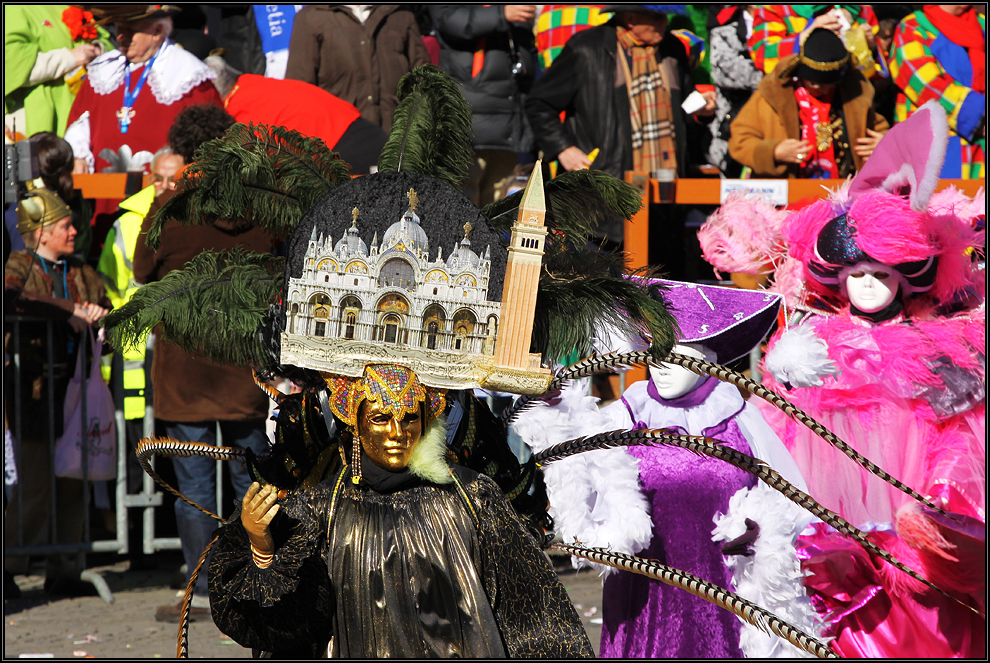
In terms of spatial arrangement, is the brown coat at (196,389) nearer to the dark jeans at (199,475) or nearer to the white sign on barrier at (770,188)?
the dark jeans at (199,475)

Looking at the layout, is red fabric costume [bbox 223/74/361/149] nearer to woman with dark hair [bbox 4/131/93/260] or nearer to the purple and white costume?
woman with dark hair [bbox 4/131/93/260]

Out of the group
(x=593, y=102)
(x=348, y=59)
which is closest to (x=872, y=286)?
(x=593, y=102)

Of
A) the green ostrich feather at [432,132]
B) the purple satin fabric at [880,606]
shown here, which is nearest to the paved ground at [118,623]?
the purple satin fabric at [880,606]

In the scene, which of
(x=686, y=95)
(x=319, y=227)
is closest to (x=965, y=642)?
(x=319, y=227)

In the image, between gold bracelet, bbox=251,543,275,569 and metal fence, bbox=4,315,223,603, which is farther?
metal fence, bbox=4,315,223,603

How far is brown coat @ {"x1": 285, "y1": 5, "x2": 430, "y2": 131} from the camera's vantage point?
228 inches

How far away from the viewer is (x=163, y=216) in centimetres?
264

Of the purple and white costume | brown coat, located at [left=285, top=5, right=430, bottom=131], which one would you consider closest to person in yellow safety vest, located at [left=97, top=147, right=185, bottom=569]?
brown coat, located at [left=285, top=5, right=430, bottom=131]

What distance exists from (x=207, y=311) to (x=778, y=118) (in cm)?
403

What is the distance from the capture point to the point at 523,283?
252cm

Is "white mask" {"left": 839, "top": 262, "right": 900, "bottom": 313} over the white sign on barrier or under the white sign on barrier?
under

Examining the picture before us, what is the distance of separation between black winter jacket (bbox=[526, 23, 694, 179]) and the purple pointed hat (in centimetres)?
219

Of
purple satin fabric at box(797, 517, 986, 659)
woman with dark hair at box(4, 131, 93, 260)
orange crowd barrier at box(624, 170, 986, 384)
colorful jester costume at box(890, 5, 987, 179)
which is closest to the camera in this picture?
purple satin fabric at box(797, 517, 986, 659)

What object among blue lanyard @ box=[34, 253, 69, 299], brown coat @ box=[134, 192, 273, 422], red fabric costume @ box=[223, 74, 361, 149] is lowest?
brown coat @ box=[134, 192, 273, 422]
